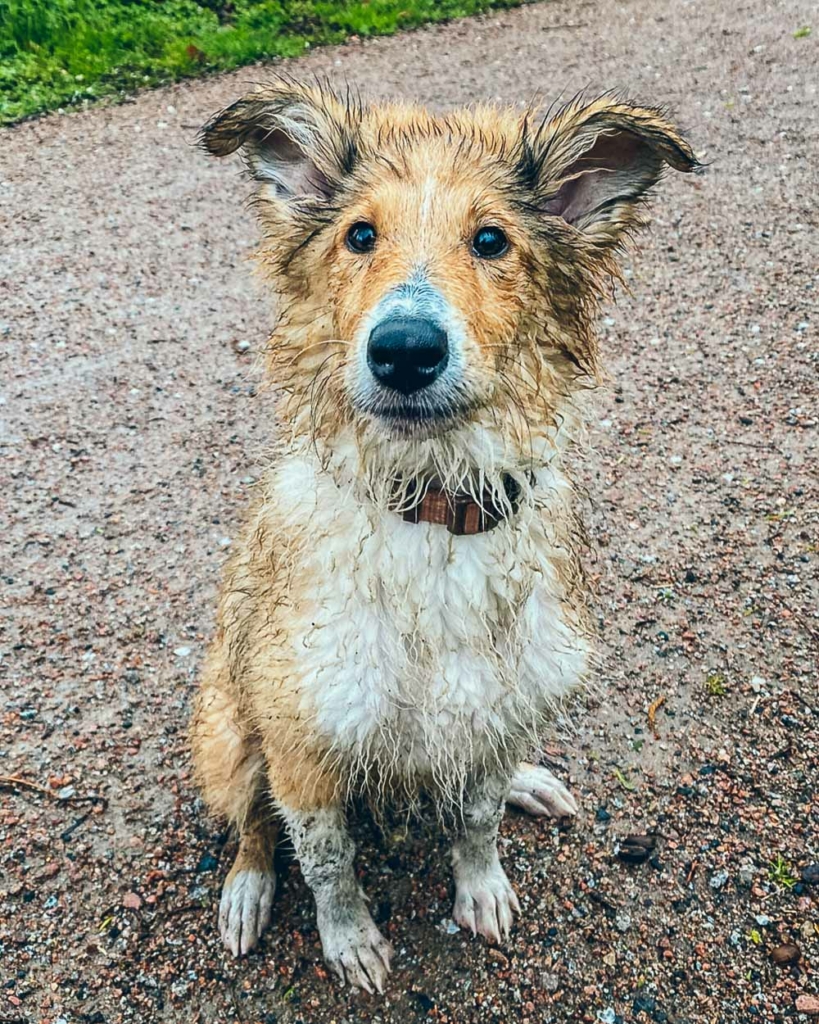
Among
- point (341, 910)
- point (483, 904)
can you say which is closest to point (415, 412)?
point (341, 910)

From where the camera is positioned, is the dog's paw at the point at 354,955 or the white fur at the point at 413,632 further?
the dog's paw at the point at 354,955

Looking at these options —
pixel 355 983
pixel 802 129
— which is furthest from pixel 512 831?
pixel 802 129

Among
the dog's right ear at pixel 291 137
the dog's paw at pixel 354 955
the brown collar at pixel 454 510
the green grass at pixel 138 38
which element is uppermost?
the green grass at pixel 138 38

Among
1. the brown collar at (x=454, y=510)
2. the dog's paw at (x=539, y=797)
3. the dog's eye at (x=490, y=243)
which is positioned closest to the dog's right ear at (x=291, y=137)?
the dog's eye at (x=490, y=243)

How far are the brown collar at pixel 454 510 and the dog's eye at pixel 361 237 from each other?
77 centimetres

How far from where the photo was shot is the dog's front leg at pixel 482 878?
3439 mm

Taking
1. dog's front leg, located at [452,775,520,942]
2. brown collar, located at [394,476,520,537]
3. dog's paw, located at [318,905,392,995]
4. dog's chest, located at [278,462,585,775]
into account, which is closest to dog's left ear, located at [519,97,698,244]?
brown collar, located at [394,476,520,537]

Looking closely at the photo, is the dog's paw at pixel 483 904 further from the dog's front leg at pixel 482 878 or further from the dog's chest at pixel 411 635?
the dog's chest at pixel 411 635

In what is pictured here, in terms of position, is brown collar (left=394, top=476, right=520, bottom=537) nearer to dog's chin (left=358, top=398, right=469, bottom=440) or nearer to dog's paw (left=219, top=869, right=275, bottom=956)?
dog's chin (left=358, top=398, right=469, bottom=440)

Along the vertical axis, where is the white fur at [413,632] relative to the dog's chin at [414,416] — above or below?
below

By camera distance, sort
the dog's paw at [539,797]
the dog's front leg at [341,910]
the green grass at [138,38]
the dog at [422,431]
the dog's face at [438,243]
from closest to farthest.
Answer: the dog's face at [438,243] → the dog at [422,431] → the dog's front leg at [341,910] → the dog's paw at [539,797] → the green grass at [138,38]

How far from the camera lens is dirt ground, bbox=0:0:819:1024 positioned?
3.44 metres

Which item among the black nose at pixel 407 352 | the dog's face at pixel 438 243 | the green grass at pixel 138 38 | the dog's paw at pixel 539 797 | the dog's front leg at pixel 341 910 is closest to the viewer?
the black nose at pixel 407 352

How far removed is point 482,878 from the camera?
356 cm
